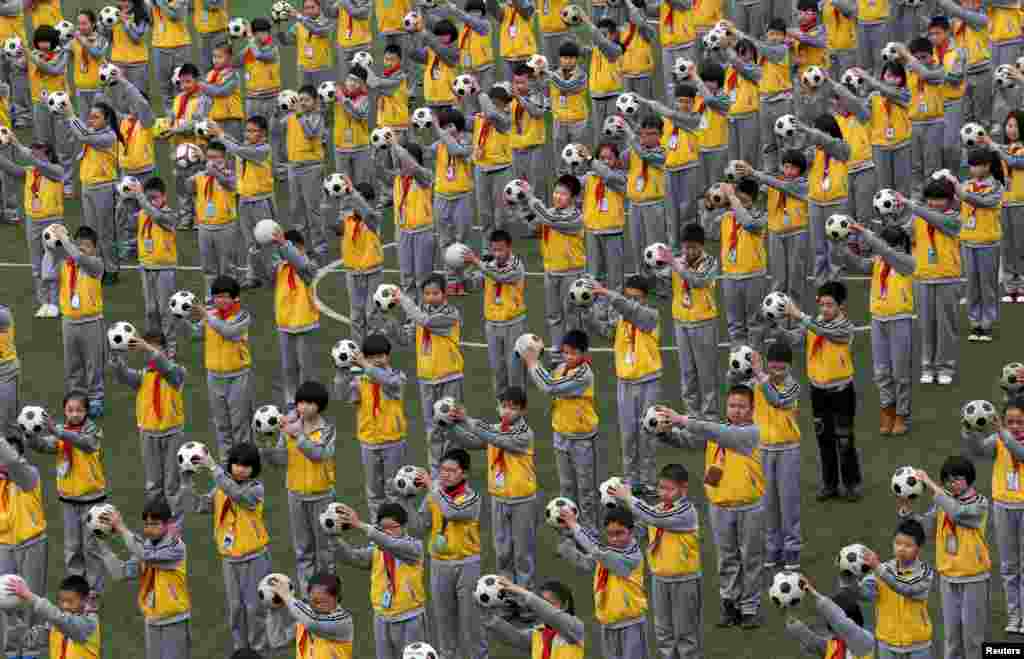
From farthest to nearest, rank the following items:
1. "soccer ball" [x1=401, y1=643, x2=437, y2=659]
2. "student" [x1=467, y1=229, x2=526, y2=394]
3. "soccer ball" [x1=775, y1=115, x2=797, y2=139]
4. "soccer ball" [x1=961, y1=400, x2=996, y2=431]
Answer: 1. "soccer ball" [x1=775, y1=115, x2=797, y2=139]
2. "student" [x1=467, y1=229, x2=526, y2=394]
3. "soccer ball" [x1=961, y1=400, x2=996, y2=431]
4. "soccer ball" [x1=401, y1=643, x2=437, y2=659]

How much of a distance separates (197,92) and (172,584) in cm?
1279

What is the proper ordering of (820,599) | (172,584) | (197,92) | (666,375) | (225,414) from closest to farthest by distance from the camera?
1. (820,599)
2. (172,584)
3. (225,414)
4. (666,375)
5. (197,92)

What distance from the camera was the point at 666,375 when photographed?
110ft

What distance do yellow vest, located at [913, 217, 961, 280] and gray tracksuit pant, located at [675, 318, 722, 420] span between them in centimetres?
264

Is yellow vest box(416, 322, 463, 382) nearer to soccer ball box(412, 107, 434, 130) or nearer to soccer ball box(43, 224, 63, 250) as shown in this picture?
soccer ball box(412, 107, 434, 130)

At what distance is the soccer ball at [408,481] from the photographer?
26.0m

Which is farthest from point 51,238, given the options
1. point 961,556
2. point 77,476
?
point 961,556

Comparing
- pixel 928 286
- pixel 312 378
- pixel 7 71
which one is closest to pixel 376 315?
pixel 312 378

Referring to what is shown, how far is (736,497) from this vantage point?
27.4 metres

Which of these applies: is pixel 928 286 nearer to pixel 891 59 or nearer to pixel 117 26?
pixel 891 59

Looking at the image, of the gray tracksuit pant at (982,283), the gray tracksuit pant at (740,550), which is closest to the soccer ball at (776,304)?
the gray tracksuit pant at (740,550)

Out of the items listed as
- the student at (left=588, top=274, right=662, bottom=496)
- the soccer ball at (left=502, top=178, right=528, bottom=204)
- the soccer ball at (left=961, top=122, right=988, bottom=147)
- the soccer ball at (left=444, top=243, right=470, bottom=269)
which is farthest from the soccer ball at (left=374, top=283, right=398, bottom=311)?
the soccer ball at (left=961, top=122, right=988, bottom=147)

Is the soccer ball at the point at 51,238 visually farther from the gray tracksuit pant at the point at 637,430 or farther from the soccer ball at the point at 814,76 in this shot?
the soccer ball at the point at 814,76

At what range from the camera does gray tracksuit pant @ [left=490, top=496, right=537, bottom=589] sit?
2817 cm
